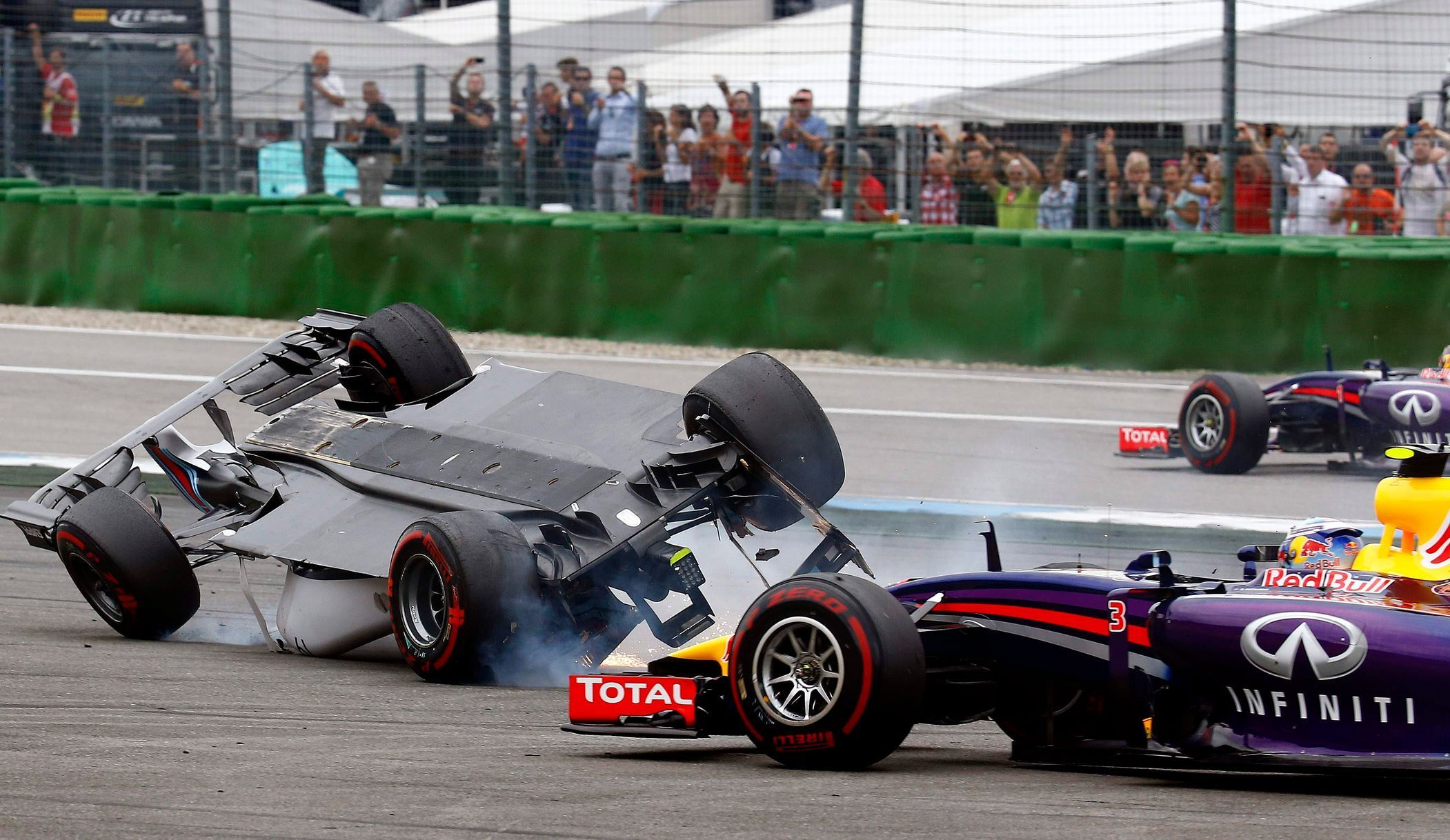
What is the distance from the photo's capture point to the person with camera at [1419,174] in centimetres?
1355

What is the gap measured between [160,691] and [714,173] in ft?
32.0

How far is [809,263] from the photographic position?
14352 mm

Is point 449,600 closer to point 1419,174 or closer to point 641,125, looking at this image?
point 641,125

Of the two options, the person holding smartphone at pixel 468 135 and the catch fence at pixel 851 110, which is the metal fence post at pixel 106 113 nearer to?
the catch fence at pixel 851 110

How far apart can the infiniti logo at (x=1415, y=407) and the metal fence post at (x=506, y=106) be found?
7548mm

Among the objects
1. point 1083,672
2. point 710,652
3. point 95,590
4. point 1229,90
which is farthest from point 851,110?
point 1083,672

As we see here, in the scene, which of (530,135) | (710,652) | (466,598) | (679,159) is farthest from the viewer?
(530,135)

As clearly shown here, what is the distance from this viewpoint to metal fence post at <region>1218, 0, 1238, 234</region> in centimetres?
1370

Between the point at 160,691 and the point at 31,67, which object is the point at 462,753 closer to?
the point at 160,691

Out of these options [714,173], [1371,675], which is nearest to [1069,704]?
[1371,675]

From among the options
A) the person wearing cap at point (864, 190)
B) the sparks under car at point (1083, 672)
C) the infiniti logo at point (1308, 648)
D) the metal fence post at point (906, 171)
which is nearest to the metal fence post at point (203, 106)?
the person wearing cap at point (864, 190)

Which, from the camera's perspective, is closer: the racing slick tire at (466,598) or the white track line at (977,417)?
the racing slick tire at (466,598)

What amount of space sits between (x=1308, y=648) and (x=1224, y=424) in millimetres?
6459

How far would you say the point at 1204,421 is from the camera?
10.9 meters
